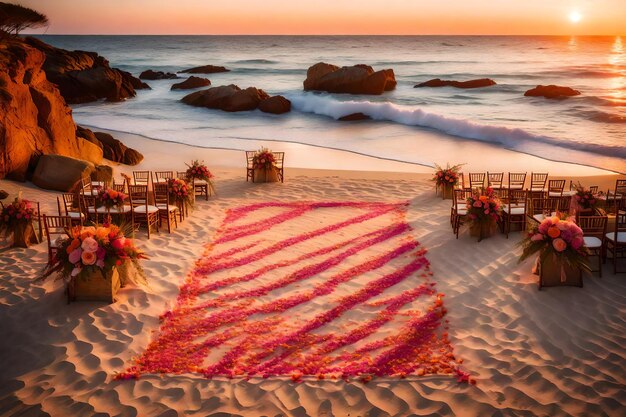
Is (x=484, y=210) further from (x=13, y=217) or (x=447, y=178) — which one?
(x=13, y=217)

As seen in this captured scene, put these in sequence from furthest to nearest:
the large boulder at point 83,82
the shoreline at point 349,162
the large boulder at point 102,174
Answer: the large boulder at point 83,82, the shoreline at point 349,162, the large boulder at point 102,174

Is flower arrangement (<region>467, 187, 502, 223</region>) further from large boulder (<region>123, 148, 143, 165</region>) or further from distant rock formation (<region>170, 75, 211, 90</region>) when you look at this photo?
distant rock formation (<region>170, 75, 211, 90</region>)

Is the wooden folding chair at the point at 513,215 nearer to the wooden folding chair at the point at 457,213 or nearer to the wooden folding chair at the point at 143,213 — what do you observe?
the wooden folding chair at the point at 457,213

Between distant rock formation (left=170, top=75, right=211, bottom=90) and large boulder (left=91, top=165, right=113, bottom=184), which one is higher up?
distant rock formation (left=170, top=75, right=211, bottom=90)

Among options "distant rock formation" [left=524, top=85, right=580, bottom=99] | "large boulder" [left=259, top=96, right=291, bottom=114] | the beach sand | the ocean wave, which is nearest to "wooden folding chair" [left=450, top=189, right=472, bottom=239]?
the beach sand

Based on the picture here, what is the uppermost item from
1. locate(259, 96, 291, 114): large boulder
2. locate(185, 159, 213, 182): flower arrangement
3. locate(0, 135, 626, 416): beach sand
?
locate(259, 96, 291, 114): large boulder

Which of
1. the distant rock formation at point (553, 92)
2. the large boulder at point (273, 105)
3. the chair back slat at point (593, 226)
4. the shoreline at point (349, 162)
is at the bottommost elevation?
the shoreline at point (349, 162)

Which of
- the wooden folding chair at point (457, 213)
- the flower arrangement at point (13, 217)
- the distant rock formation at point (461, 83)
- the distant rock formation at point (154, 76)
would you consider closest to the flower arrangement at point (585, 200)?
the wooden folding chair at point (457, 213)
